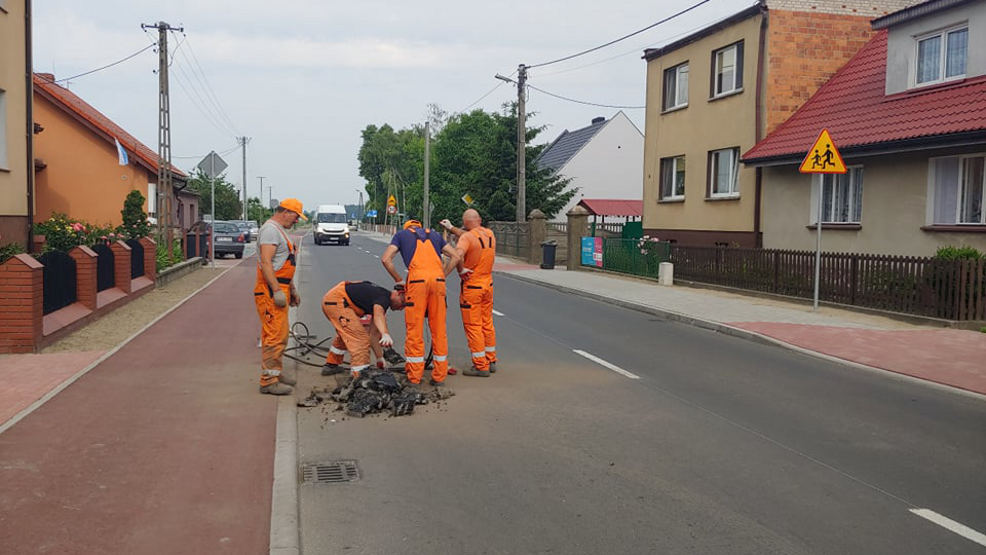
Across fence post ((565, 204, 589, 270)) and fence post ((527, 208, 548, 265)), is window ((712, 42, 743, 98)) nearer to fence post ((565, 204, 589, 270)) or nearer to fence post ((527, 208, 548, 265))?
fence post ((565, 204, 589, 270))

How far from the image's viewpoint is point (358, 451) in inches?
244

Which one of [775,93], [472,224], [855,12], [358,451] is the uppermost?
[855,12]

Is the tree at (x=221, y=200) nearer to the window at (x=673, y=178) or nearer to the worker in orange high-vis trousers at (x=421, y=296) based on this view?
the window at (x=673, y=178)

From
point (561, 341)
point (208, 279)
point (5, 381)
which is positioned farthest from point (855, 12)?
point (5, 381)

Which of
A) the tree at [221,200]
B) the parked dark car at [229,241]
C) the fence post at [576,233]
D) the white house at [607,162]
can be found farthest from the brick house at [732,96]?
the tree at [221,200]

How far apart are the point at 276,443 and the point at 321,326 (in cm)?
702

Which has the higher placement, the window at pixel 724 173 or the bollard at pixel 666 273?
the window at pixel 724 173

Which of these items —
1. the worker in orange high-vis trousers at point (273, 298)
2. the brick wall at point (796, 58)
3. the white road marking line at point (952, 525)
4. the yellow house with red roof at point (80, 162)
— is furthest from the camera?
the yellow house with red roof at point (80, 162)

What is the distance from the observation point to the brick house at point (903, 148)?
50.5 feet

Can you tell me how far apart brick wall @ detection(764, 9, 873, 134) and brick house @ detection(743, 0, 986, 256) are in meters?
0.94

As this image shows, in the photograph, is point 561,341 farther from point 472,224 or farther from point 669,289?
point 669,289

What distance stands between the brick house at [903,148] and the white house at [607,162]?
3159 centimetres

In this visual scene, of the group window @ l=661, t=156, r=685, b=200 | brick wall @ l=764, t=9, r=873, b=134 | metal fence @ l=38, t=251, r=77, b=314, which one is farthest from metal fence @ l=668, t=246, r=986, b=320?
metal fence @ l=38, t=251, r=77, b=314

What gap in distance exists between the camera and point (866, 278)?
1520cm
